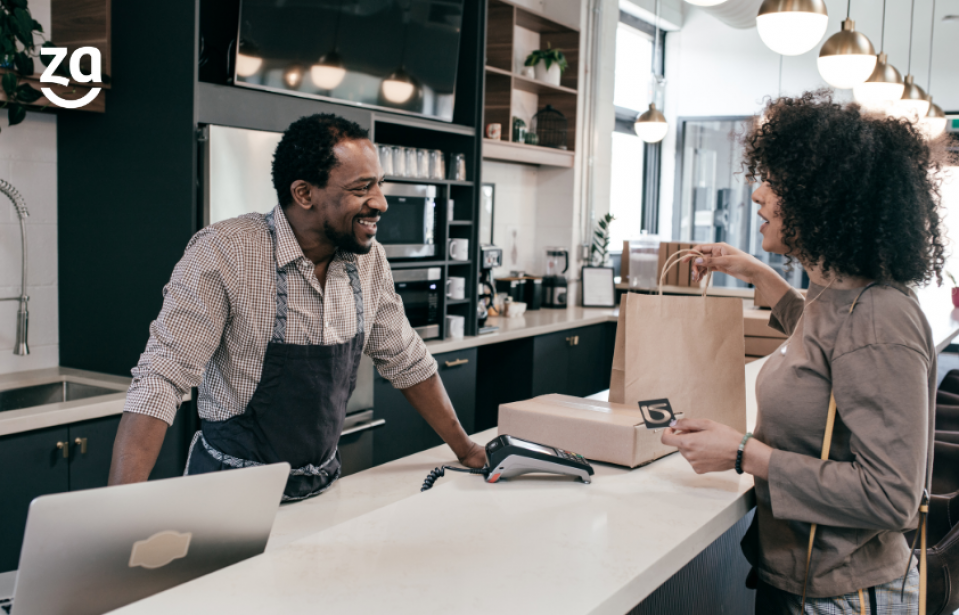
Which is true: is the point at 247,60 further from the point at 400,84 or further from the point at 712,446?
the point at 712,446

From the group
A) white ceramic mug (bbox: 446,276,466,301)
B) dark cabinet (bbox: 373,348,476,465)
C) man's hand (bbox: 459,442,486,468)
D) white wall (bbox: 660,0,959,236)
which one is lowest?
dark cabinet (bbox: 373,348,476,465)

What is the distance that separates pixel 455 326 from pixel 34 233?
1.84 meters

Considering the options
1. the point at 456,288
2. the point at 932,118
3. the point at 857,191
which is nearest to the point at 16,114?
the point at 456,288

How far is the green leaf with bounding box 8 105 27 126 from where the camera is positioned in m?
2.47

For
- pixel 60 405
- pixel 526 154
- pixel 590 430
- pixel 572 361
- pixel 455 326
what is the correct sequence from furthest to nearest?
pixel 526 154
pixel 572 361
pixel 455 326
pixel 60 405
pixel 590 430

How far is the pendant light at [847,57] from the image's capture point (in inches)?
122

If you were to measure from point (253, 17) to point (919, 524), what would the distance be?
2.49m

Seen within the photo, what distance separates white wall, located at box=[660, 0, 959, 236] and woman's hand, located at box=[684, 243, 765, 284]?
5.29 m

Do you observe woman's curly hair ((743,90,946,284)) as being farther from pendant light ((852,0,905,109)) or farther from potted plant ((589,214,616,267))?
potted plant ((589,214,616,267))

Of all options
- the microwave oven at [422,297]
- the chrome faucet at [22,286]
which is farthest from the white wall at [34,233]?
the microwave oven at [422,297]

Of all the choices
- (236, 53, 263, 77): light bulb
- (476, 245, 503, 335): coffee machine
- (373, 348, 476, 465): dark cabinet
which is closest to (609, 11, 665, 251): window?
(476, 245, 503, 335): coffee machine

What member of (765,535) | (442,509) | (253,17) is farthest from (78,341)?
(765,535)

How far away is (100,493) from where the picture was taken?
0.84m

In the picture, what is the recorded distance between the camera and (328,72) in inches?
121
